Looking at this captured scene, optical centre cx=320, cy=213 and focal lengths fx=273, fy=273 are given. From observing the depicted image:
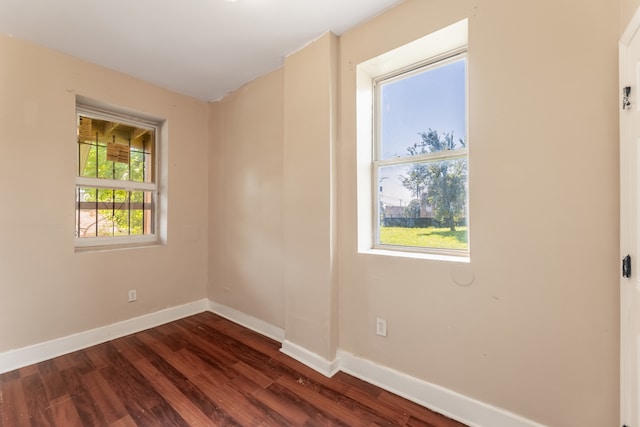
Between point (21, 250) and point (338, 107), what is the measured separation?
2748 mm

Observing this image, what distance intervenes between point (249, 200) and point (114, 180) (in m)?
1.38

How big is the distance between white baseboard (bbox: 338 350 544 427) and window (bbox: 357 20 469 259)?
0.83 meters

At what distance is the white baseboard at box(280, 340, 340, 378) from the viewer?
6.75 feet

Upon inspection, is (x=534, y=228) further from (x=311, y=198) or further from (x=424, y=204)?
(x=311, y=198)

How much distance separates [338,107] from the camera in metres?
2.15

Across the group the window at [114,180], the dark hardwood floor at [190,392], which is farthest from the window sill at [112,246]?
the dark hardwood floor at [190,392]

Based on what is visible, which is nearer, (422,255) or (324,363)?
(422,255)

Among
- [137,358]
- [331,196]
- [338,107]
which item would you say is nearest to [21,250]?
[137,358]

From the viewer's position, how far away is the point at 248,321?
2.92 meters

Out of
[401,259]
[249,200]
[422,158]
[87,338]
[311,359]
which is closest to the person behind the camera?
[401,259]

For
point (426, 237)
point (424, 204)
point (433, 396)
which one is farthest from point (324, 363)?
point (424, 204)

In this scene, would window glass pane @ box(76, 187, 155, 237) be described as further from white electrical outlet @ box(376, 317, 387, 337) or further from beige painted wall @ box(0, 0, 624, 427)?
white electrical outlet @ box(376, 317, 387, 337)

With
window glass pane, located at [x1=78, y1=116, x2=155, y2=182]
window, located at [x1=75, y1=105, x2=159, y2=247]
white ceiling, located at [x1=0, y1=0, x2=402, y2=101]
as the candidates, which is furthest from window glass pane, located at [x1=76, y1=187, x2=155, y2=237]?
white ceiling, located at [x1=0, y1=0, x2=402, y2=101]

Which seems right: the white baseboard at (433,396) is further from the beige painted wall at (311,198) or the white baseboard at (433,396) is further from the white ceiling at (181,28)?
the white ceiling at (181,28)
